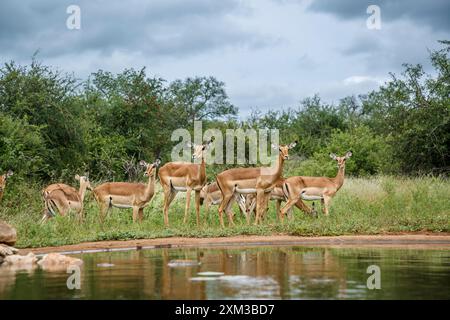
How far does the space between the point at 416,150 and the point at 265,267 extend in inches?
906

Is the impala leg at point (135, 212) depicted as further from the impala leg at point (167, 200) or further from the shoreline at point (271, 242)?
the shoreline at point (271, 242)

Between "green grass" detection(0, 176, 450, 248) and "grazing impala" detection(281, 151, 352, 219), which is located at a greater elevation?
"grazing impala" detection(281, 151, 352, 219)

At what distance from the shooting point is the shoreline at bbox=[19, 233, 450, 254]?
16141 millimetres

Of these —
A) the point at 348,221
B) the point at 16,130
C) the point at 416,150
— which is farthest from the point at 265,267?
the point at 416,150

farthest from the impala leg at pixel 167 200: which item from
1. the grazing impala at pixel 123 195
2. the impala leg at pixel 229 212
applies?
the impala leg at pixel 229 212

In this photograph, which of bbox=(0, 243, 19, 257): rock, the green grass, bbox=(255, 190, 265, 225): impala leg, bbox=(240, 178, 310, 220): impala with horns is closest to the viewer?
bbox=(0, 243, 19, 257): rock

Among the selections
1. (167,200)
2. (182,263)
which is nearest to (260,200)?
(167,200)

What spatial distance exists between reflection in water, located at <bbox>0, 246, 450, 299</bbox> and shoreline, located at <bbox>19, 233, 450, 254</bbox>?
1431 mm

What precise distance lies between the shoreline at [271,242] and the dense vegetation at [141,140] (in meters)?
0.73

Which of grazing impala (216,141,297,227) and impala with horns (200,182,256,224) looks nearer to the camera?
grazing impala (216,141,297,227)

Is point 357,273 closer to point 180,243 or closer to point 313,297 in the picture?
point 313,297

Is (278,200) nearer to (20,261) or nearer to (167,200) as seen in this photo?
(167,200)

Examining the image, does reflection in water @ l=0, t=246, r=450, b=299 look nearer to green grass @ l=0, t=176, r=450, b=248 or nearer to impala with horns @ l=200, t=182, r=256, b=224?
green grass @ l=0, t=176, r=450, b=248

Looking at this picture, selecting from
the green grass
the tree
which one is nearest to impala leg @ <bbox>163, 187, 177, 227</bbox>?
the green grass
